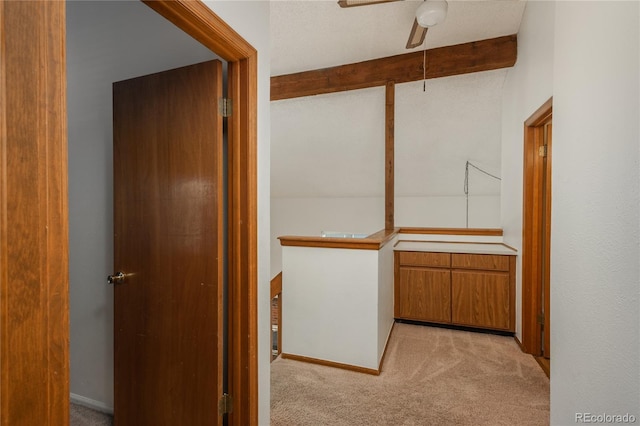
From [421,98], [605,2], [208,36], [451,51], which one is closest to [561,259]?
[605,2]

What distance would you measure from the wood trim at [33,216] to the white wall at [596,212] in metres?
1.43

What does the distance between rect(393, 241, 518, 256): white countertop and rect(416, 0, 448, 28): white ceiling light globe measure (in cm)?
202

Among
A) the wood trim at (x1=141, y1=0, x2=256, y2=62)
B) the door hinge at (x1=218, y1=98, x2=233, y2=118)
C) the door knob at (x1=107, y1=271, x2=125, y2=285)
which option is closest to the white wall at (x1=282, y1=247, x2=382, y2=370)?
the door knob at (x1=107, y1=271, x2=125, y2=285)

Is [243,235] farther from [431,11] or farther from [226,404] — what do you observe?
[431,11]

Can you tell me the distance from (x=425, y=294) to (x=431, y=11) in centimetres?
249

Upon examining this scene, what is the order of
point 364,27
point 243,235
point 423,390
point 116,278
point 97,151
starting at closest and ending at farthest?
1. point 243,235
2. point 116,278
3. point 97,151
4. point 423,390
5. point 364,27

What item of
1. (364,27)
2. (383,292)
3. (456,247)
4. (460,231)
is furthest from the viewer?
(460,231)

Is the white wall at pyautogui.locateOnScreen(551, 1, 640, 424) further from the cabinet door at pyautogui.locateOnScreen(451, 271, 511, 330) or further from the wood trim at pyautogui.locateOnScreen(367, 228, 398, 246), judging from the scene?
the cabinet door at pyautogui.locateOnScreen(451, 271, 511, 330)

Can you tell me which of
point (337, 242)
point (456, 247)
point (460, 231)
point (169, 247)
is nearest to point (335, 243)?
point (337, 242)

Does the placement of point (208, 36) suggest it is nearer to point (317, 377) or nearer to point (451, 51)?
point (317, 377)

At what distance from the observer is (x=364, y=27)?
9.80 ft

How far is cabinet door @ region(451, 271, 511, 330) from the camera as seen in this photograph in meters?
3.04

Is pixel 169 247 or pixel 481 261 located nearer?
pixel 169 247

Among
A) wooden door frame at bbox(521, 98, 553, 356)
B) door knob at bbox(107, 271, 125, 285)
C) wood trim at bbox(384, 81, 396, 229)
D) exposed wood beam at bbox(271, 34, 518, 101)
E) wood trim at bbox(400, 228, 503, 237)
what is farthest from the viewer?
wood trim at bbox(384, 81, 396, 229)
